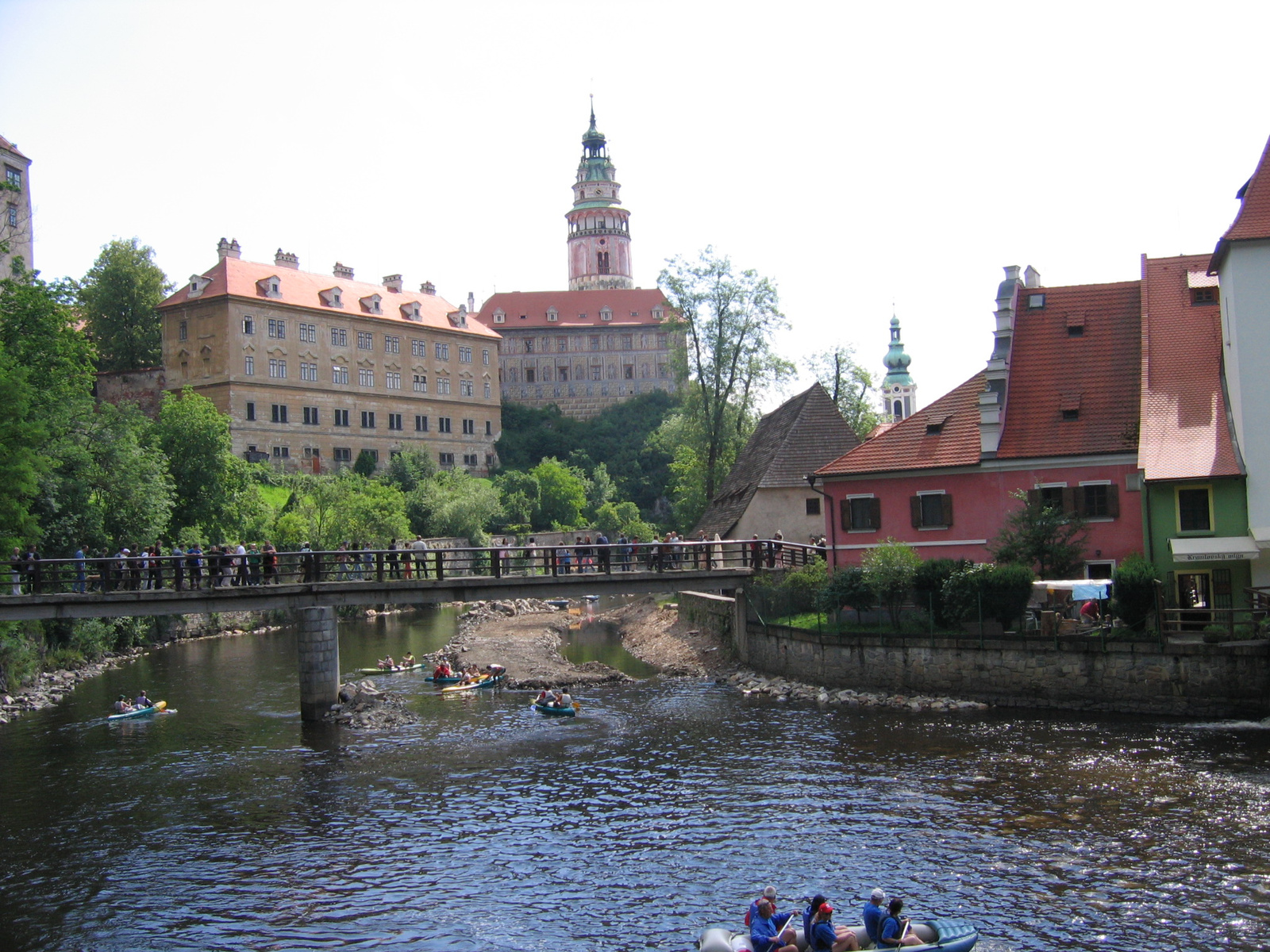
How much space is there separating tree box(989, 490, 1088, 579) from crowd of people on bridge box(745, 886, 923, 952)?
20605 millimetres

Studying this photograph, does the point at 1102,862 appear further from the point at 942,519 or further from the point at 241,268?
the point at 241,268

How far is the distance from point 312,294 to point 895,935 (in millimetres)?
93250

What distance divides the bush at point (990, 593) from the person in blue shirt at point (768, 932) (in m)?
18.6

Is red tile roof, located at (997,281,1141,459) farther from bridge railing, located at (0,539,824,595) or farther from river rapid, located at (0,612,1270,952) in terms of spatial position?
river rapid, located at (0,612,1270,952)

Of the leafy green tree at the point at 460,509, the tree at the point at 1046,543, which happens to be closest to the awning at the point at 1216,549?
the tree at the point at 1046,543

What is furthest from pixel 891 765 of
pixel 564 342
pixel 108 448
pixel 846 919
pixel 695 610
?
pixel 564 342

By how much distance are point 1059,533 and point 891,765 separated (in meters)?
12.8

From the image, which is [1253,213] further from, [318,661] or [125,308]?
[125,308]

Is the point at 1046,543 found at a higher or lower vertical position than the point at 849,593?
higher

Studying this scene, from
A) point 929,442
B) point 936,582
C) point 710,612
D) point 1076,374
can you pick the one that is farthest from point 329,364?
point 936,582

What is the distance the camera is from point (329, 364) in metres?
101

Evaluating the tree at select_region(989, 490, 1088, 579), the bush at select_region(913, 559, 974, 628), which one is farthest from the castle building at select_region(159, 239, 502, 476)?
the tree at select_region(989, 490, 1088, 579)

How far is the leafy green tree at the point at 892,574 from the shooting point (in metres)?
35.1

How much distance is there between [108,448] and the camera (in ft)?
171
